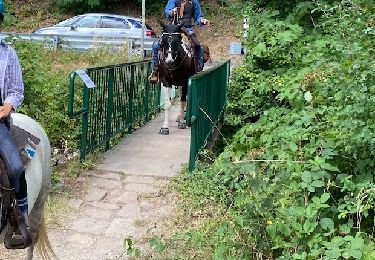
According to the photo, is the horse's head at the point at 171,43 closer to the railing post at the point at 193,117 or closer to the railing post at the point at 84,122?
the railing post at the point at 84,122

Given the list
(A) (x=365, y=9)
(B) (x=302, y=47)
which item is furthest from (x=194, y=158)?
(A) (x=365, y=9)

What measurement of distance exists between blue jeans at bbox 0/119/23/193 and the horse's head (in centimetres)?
575

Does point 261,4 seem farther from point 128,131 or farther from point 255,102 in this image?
point 128,131

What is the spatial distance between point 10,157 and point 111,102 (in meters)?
4.80

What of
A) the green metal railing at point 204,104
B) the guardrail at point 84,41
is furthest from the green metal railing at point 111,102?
the guardrail at point 84,41

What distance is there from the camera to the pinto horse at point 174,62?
9.23 m

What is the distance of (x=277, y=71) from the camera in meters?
7.91

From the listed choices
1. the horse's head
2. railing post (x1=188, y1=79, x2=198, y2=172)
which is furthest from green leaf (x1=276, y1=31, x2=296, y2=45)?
the horse's head

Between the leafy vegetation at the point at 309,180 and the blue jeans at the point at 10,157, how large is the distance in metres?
1.38

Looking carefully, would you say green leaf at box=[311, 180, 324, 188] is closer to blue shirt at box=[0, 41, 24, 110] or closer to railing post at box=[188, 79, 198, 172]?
blue shirt at box=[0, 41, 24, 110]

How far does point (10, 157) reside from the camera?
357cm

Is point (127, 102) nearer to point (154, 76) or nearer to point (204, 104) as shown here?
point (154, 76)

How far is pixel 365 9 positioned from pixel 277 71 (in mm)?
2672

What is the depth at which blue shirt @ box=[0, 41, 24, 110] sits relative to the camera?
379 centimetres
